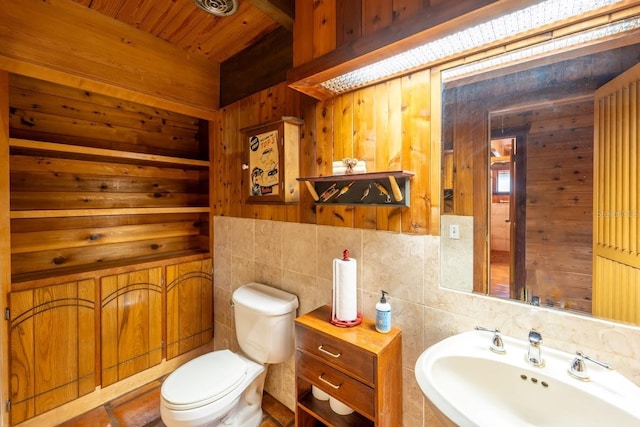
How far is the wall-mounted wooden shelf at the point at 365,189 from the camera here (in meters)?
1.17

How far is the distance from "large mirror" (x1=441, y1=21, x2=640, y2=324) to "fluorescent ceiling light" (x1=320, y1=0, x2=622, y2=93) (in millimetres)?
156

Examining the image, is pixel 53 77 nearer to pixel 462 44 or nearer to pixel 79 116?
pixel 79 116

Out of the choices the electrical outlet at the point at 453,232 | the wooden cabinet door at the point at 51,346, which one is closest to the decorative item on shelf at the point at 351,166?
the electrical outlet at the point at 453,232

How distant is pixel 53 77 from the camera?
155cm

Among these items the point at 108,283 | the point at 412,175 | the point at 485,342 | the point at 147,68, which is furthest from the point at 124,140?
the point at 485,342

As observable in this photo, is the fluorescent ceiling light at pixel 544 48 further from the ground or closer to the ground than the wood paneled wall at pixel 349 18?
closer to the ground

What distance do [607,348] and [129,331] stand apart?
2568mm

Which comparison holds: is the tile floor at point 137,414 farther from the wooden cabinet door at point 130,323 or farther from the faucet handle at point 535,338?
the faucet handle at point 535,338

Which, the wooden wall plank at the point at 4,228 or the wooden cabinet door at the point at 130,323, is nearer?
the wooden wall plank at the point at 4,228

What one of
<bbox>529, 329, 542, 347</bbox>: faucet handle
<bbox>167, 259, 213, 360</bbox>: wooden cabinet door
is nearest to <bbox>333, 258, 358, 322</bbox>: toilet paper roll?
<bbox>529, 329, 542, 347</bbox>: faucet handle

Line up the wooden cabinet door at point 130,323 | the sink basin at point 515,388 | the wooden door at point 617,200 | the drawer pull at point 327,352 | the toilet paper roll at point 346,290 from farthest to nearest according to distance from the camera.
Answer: the wooden cabinet door at point 130,323 → the toilet paper roll at point 346,290 → the drawer pull at point 327,352 → the wooden door at point 617,200 → the sink basin at point 515,388

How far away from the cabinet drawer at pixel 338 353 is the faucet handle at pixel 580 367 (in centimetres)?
63

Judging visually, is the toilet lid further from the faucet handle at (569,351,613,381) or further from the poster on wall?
the faucet handle at (569,351,613,381)

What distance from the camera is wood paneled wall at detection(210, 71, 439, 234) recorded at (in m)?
1.20
